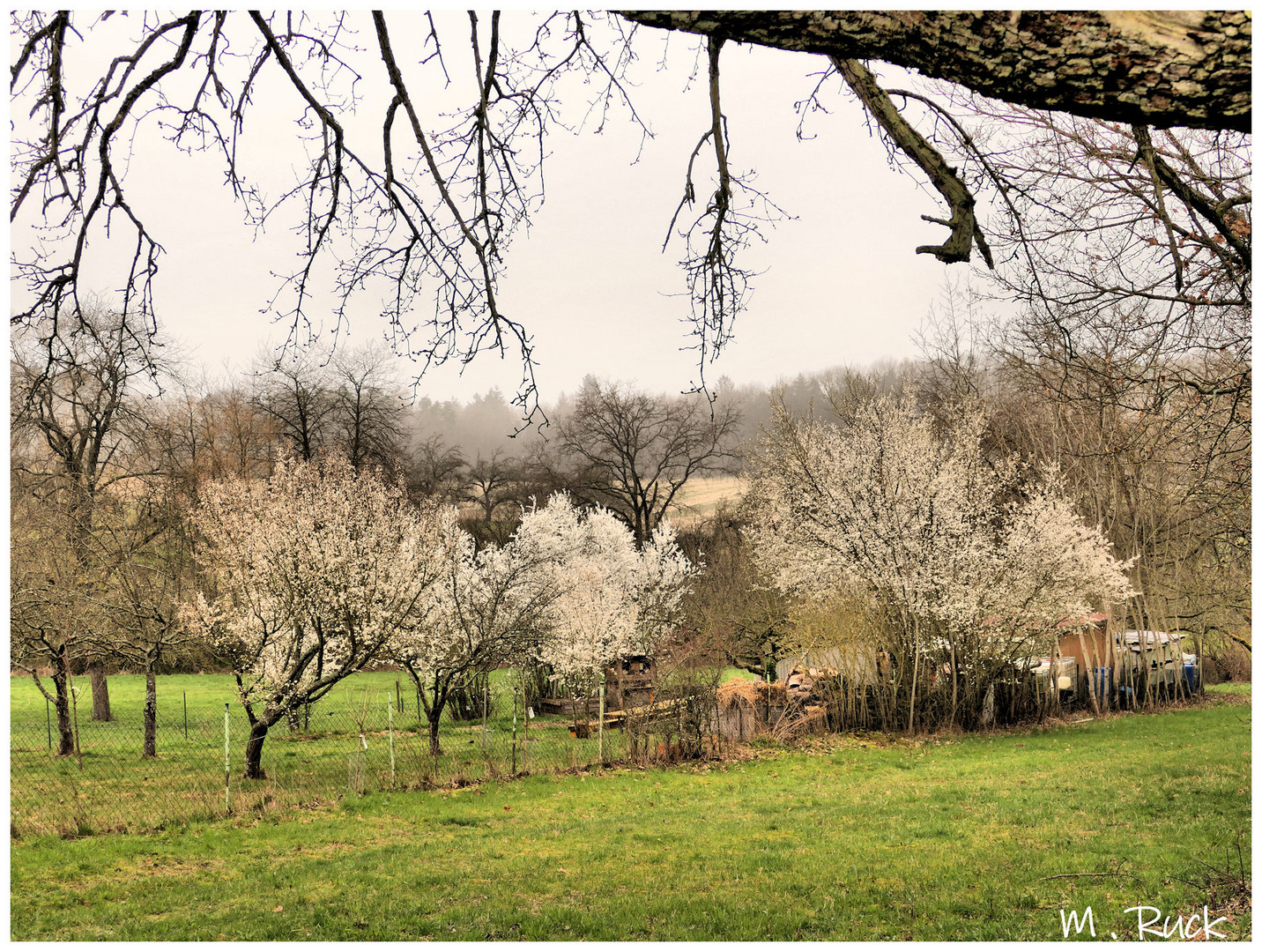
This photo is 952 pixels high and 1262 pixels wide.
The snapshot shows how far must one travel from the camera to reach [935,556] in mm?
15453

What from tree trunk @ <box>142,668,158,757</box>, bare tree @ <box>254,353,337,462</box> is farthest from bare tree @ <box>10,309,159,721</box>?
bare tree @ <box>254,353,337,462</box>

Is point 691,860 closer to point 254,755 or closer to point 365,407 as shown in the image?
point 254,755

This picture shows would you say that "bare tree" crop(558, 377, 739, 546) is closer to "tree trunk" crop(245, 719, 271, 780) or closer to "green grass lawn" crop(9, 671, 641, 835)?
"green grass lawn" crop(9, 671, 641, 835)

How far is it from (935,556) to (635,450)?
50.9 ft

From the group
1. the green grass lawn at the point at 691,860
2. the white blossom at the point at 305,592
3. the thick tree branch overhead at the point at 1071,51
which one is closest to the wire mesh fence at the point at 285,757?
the green grass lawn at the point at 691,860

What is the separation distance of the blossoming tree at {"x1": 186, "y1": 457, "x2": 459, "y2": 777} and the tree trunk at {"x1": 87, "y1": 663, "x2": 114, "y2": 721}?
253 inches

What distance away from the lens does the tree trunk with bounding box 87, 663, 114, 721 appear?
1862cm

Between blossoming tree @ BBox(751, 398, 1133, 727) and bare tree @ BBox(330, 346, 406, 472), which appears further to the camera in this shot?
bare tree @ BBox(330, 346, 406, 472)

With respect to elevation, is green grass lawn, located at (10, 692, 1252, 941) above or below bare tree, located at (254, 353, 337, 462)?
below

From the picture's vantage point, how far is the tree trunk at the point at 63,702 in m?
13.3

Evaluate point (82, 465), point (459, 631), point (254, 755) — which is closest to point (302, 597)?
point (254, 755)

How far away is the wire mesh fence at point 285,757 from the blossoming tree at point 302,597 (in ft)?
2.81

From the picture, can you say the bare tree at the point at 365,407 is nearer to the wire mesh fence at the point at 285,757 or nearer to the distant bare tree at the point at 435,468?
the distant bare tree at the point at 435,468

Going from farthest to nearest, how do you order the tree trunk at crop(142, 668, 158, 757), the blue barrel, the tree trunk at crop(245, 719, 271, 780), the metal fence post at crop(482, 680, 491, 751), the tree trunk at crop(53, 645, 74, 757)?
the blue barrel < the tree trunk at crop(142, 668, 158, 757) < the metal fence post at crop(482, 680, 491, 751) < the tree trunk at crop(53, 645, 74, 757) < the tree trunk at crop(245, 719, 271, 780)
